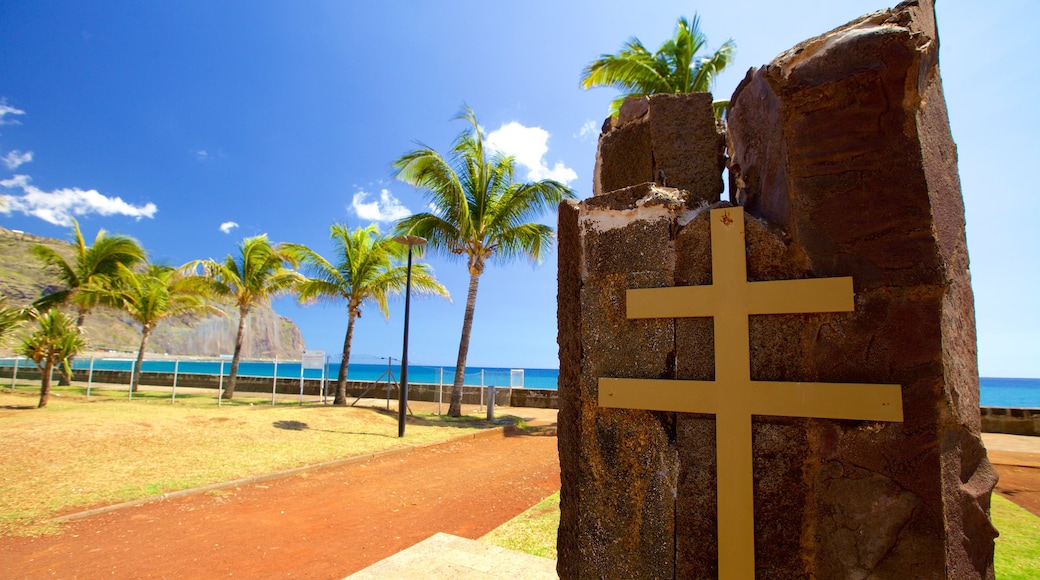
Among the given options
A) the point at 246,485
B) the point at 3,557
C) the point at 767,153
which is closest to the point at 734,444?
the point at 767,153

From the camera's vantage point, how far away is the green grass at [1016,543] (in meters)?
3.67

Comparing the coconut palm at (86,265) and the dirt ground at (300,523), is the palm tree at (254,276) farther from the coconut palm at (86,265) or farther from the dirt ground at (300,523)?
the dirt ground at (300,523)

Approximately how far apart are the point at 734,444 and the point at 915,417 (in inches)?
21.2

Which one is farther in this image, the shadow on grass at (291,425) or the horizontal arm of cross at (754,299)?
the shadow on grass at (291,425)

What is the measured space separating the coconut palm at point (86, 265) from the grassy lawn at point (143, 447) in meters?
9.52

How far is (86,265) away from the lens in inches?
813

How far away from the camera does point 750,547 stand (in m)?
1.59

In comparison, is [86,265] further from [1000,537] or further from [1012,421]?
[1012,421]

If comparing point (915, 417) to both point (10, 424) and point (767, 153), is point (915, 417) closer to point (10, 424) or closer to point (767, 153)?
point (767, 153)

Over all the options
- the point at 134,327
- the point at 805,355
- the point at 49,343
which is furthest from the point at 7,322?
the point at 134,327

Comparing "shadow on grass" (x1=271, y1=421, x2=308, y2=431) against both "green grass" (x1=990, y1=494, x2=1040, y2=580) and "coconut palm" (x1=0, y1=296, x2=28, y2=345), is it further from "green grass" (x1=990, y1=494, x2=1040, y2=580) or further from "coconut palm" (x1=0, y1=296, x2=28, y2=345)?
"green grass" (x1=990, y1=494, x2=1040, y2=580)

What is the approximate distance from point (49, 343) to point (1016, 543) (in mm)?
16592

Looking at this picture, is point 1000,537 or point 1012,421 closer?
point 1000,537

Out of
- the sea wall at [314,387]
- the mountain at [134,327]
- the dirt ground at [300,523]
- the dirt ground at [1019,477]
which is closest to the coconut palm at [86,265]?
the sea wall at [314,387]
